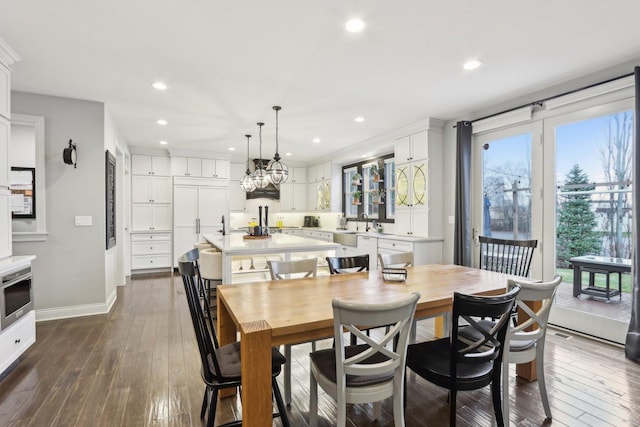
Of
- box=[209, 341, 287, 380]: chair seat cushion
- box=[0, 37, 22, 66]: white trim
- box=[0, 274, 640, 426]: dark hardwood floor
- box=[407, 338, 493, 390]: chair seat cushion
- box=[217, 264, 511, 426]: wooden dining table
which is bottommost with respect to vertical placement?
box=[0, 274, 640, 426]: dark hardwood floor

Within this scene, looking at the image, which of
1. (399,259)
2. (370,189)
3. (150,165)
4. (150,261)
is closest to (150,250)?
(150,261)

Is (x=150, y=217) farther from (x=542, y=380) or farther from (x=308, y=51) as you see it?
(x=542, y=380)

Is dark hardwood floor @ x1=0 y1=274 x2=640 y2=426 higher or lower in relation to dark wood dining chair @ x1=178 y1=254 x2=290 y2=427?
lower

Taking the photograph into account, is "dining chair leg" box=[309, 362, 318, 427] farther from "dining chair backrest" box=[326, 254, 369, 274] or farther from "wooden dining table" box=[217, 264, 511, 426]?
"dining chair backrest" box=[326, 254, 369, 274]

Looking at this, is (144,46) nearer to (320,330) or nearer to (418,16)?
(418,16)

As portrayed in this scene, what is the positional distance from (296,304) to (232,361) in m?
0.46

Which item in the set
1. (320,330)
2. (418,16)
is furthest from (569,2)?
(320,330)

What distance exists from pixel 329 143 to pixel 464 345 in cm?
500

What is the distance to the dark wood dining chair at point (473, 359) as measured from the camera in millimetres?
1563

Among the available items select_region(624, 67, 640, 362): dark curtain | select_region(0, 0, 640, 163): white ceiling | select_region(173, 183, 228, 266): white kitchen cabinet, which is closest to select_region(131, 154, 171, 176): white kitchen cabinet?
select_region(173, 183, 228, 266): white kitchen cabinet

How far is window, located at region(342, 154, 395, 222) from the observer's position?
6434 millimetres

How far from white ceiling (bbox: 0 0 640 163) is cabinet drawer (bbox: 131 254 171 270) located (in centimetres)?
335

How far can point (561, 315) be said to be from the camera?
358 cm

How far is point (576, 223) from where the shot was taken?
3.51 meters
